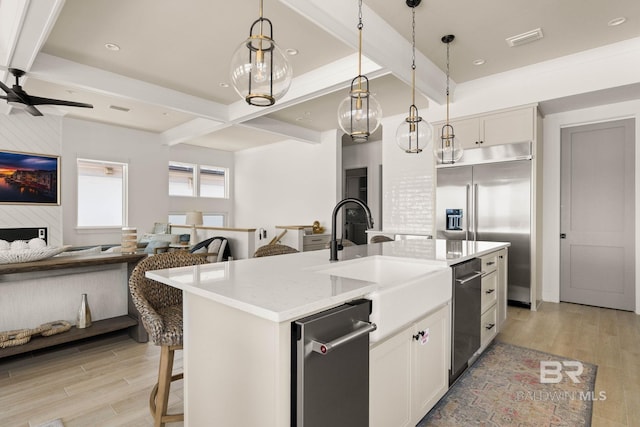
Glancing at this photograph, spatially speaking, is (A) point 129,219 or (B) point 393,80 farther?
(A) point 129,219

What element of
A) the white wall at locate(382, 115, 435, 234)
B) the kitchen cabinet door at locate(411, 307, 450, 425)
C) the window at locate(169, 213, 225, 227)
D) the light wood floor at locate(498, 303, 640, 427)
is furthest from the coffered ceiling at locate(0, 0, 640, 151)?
the window at locate(169, 213, 225, 227)

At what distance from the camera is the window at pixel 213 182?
882cm

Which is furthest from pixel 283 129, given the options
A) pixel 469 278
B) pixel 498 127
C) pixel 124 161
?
pixel 469 278

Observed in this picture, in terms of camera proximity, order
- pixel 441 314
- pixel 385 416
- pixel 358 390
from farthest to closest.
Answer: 1. pixel 441 314
2. pixel 385 416
3. pixel 358 390

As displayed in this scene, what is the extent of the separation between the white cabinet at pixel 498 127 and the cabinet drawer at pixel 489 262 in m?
1.63

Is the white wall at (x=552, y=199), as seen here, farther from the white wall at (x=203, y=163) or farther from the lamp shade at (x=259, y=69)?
the white wall at (x=203, y=163)

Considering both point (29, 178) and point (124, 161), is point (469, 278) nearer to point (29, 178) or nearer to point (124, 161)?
point (29, 178)

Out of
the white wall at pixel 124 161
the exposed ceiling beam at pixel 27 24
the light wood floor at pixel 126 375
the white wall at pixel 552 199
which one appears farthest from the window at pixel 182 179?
the white wall at pixel 552 199

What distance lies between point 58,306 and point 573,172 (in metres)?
5.88

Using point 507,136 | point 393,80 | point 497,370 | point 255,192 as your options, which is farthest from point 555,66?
point 255,192

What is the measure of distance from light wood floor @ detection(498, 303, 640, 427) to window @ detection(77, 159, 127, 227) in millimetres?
7232

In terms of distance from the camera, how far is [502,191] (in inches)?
168

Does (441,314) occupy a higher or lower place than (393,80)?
lower

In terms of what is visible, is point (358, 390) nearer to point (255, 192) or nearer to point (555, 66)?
point (555, 66)
